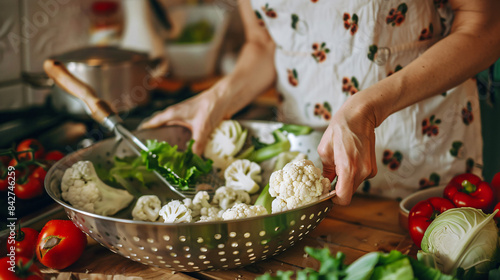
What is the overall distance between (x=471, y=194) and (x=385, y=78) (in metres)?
0.29

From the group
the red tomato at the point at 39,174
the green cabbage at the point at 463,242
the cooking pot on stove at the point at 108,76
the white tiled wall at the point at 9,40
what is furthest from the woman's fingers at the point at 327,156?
the white tiled wall at the point at 9,40

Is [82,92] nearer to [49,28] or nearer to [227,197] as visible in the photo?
[227,197]

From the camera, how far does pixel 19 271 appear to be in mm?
666

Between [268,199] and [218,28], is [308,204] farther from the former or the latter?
[218,28]

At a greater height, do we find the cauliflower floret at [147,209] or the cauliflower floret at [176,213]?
the cauliflower floret at [176,213]

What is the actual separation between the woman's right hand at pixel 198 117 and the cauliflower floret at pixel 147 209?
244mm

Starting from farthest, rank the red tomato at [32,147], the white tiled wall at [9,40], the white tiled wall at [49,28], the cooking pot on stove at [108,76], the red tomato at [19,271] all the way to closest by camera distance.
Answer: the white tiled wall at [49,28] < the white tiled wall at [9,40] < the cooking pot on stove at [108,76] < the red tomato at [32,147] < the red tomato at [19,271]

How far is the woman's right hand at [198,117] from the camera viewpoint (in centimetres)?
113

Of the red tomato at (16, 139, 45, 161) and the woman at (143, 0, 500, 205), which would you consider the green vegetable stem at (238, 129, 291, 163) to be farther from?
the red tomato at (16, 139, 45, 161)

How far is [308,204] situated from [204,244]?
0.18 metres

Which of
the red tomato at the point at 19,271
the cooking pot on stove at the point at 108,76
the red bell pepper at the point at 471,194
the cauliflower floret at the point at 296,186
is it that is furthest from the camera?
the cooking pot on stove at the point at 108,76

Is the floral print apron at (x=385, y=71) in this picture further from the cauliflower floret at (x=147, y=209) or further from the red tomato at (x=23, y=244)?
the red tomato at (x=23, y=244)

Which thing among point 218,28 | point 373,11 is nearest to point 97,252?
point 373,11

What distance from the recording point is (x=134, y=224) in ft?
2.21
